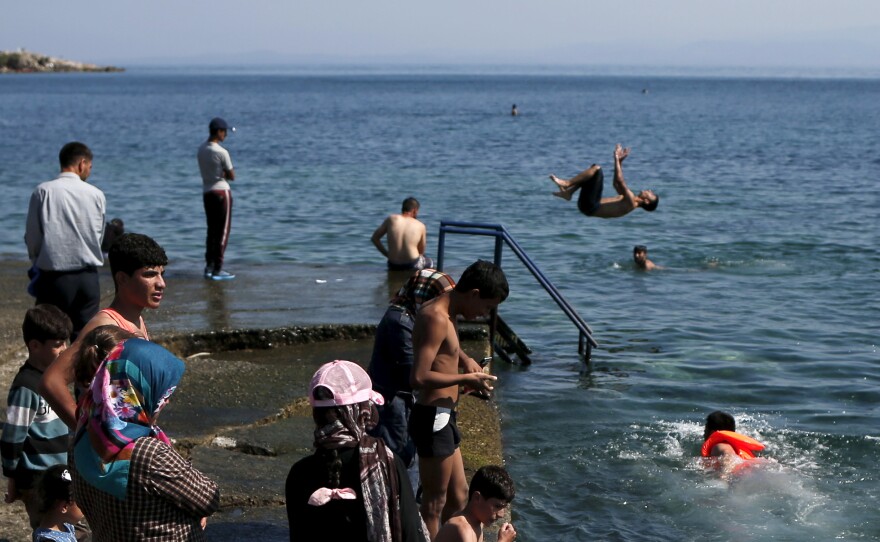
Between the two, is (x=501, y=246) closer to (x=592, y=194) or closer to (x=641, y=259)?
(x=592, y=194)

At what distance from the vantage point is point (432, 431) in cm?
561

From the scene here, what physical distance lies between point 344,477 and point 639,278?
15.2 meters

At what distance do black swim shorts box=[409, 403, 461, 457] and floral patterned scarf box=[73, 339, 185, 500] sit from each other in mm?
1920

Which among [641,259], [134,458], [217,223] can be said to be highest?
[134,458]

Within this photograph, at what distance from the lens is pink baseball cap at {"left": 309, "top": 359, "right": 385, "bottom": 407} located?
146 inches

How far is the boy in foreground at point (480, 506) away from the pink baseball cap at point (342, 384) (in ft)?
5.01

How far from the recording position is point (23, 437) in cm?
513

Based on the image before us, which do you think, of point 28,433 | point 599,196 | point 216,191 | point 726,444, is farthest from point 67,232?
point 599,196

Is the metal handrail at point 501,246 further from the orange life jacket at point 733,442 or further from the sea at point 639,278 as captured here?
the orange life jacket at point 733,442

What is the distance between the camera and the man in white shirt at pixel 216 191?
11789 mm

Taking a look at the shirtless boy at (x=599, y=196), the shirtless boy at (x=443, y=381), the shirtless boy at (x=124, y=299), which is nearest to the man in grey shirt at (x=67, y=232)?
the shirtless boy at (x=124, y=299)

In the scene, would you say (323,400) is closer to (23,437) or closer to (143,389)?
(143,389)

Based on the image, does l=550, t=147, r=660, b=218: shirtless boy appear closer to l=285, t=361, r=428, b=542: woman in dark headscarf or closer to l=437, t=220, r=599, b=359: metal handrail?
l=437, t=220, r=599, b=359: metal handrail

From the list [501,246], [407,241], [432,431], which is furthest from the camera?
[407,241]
